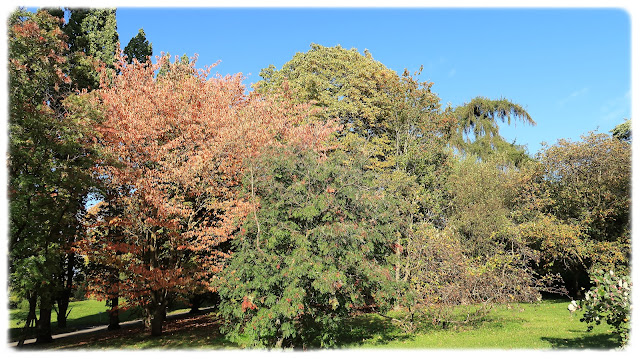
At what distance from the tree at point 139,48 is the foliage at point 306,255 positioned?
47.5 feet

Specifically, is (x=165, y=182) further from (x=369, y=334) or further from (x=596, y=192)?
(x=596, y=192)

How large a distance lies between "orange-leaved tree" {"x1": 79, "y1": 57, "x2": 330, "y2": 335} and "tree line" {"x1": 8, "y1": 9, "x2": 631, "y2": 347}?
3.7 inches

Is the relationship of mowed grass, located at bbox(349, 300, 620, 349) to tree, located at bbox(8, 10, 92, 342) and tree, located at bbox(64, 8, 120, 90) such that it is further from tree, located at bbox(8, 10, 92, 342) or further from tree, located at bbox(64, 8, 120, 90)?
tree, located at bbox(64, 8, 120, 90)

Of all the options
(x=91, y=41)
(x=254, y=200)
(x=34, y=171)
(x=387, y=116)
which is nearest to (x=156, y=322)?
(x=34, y=171)

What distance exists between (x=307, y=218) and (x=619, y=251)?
62.5 feet

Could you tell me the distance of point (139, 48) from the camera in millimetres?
Result: 22078

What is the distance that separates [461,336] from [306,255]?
7.13 metres

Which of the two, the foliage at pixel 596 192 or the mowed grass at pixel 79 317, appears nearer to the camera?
the foliage at pixel 596 192

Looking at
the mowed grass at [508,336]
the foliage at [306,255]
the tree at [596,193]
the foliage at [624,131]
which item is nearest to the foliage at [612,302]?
the mowed grass at [508,336]

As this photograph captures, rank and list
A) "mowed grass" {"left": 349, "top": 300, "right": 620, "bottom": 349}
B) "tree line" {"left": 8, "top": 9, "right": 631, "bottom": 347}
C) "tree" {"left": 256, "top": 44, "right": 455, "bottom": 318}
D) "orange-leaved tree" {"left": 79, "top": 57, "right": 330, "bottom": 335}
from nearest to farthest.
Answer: "tree line" {"left": 8, "top": 9, "right": 631, "bottom": 347} < "mowed grass" {"left": 349, "top": 300, "right": 620, "bottom": 349} < "orange-leaved tree" {"left": 79, "top": 57, "right": 330, "bottom": 335} < "tree" {"left": 256, "top": 44, "right": 455, "bottom": 318}

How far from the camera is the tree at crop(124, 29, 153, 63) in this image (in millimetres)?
21758

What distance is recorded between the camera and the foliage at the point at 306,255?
993 centimetres

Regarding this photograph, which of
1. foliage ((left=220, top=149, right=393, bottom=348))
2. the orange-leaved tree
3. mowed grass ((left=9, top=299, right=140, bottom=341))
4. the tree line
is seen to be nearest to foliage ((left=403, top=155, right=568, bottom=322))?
the tree line

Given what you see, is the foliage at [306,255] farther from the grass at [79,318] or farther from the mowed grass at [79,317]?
the mowed grass at [79,317]
